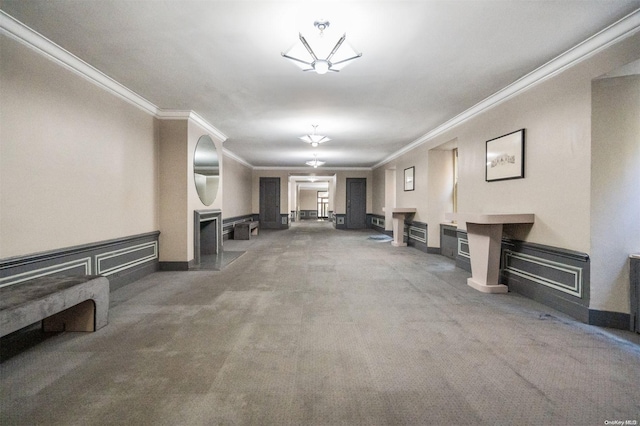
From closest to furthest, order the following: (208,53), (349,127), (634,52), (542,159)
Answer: (634,52)
(208,53)
(542,159)
(349,127)

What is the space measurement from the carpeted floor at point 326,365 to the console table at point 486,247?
39 cm

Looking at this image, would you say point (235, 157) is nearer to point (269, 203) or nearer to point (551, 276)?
Result: point (269, 203)

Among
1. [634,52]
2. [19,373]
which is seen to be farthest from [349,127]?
[19,373]

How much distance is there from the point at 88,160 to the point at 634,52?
5.87 metres

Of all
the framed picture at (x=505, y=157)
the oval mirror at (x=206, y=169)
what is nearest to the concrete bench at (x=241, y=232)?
the oval mirror at (x=206, y=169)

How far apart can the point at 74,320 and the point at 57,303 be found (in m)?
0.56

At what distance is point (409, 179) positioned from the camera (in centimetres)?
888

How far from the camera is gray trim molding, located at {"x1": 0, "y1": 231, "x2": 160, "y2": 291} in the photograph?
2879 mm

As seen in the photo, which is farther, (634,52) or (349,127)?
(349,127)

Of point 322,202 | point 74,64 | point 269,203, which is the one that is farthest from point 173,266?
point 322,202

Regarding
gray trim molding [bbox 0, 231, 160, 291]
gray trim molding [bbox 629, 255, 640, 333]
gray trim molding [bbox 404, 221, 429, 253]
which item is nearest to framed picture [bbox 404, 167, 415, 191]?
gray trim molding [bbox 404, 221, 429, 253]

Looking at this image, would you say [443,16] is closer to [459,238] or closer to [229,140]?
[459,238]

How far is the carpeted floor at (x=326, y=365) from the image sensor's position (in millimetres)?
1764

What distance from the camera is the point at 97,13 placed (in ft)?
8.55
